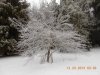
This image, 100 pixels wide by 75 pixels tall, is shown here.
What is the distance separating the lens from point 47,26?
1069cm

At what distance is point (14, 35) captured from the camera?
1471cm

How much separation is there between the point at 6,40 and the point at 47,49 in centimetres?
402

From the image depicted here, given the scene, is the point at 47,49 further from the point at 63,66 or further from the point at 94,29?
the point at 94,29

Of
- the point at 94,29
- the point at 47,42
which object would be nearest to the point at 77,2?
the point at 94,29

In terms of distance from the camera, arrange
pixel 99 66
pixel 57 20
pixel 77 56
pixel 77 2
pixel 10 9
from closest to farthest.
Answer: pixel 99 66 → pixel 57 20 → pixel 77 56 → pixel 10 9 → pixel 77 2

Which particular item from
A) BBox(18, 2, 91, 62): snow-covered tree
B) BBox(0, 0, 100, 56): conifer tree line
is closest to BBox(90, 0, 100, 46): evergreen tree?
BBox(0, 0, 100, 56): conifer tree line

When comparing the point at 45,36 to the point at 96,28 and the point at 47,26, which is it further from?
the point at 96,28

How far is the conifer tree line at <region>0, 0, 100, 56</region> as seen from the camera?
34.8 feet

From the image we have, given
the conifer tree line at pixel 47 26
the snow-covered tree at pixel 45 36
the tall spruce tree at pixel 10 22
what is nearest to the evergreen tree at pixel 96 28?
the conifer tree line at pixel 47 26

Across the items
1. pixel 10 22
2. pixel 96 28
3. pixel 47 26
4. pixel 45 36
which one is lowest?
pixel 45 36

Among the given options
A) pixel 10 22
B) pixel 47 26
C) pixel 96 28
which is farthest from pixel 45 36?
pixel 96 28

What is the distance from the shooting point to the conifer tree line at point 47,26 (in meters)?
10.6

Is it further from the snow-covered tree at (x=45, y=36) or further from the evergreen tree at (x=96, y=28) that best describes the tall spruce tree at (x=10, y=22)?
the evergreen tree at (x=96, y=28)

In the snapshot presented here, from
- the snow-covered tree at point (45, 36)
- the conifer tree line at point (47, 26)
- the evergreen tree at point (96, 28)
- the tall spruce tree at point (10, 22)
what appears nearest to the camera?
the snow-covered tree at point (45, 36)
